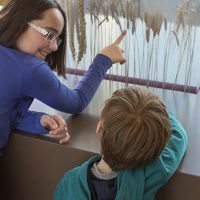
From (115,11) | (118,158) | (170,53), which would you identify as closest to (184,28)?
(170,53)

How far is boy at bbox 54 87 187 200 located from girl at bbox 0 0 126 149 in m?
0.18

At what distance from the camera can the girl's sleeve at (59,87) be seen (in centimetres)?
94

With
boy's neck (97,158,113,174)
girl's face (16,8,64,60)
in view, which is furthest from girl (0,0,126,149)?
boy's neck (97,158,113,174)

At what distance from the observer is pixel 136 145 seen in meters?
0.74

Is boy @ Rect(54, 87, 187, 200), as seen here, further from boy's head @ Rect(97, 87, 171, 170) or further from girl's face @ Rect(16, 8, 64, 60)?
girl's face @ Rect(16, 8, 64, 60)

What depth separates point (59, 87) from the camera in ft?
3.18

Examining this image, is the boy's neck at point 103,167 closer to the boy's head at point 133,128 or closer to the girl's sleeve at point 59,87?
the boy's head at point 133,128

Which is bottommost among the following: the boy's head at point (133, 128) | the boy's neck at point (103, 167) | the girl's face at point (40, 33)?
the boy's neck at point (103, 167)

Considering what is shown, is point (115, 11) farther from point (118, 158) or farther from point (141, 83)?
point (118, 158)

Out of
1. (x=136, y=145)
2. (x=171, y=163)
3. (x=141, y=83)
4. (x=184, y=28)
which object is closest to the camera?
(x=136, y=145)

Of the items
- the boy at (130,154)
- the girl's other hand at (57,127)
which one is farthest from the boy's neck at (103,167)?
the girl's other hand at (57,127)

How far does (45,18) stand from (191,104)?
51 cm

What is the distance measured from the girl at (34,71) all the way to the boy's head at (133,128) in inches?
9.6

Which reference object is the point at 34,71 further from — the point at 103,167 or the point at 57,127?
the point at 103,167
